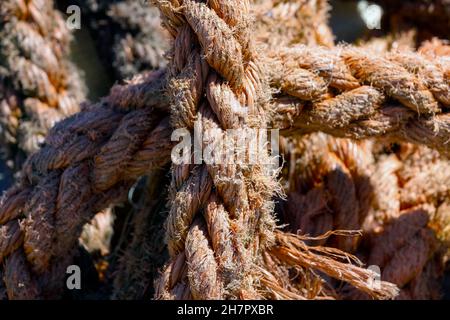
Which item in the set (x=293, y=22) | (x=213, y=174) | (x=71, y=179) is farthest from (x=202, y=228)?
(x=293, y=22)

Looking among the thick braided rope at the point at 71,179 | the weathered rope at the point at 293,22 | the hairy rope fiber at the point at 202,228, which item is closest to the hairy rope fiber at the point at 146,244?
the weathered rope at the point at 293,22

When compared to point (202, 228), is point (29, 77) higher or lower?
higher

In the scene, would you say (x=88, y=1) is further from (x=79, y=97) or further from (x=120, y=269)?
(x=120, y=269)

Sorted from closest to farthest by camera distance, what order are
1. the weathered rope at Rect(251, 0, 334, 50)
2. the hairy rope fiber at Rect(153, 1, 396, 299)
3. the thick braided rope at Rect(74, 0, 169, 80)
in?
the hairy rope fiber at Rect(153, 1, 396, 299) → the weathered rope at Rect(251, 0, 334, 50) → the thick braided rope at Rect(74, 0, 169, 80)

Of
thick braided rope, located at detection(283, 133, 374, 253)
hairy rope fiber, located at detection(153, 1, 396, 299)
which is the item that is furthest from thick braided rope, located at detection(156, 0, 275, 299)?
thick braided rope, located at detection(283, 133, 374, 253)

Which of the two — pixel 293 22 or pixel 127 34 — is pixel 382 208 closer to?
pixel 293 22

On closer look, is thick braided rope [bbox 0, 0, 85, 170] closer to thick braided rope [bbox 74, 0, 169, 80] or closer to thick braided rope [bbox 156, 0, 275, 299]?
thick braided rope [bbox 74, 0, 169, 80]
